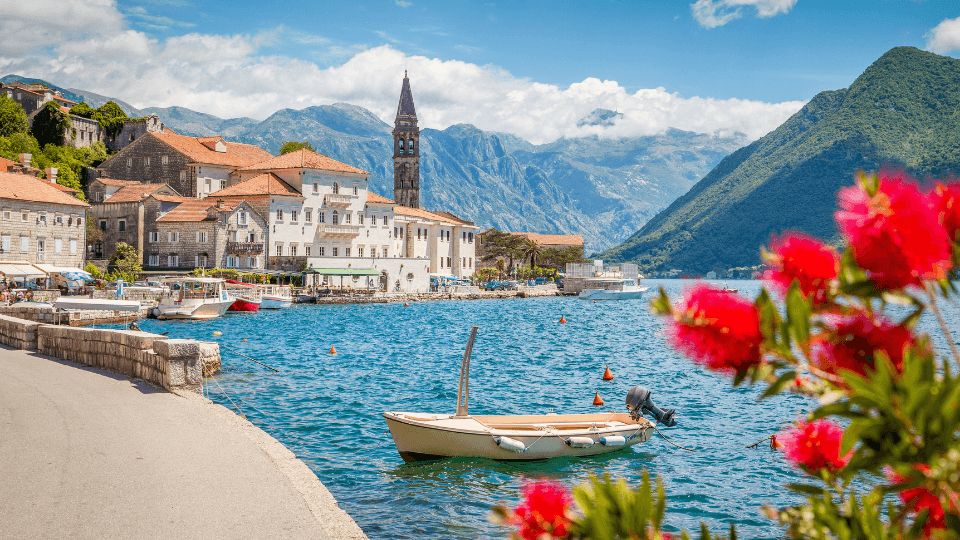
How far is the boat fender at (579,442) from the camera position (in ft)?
48.8

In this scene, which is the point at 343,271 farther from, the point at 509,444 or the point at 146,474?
the point at 146,474

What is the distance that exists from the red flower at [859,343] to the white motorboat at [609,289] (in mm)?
106494

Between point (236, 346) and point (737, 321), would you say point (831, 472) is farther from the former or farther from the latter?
point (236, 346)

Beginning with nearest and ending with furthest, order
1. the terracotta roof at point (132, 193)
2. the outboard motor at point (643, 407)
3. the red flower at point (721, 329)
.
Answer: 1. the red flower at point (721, 329)
2. the outboard motor at point (643, 407)
3. the terracotta roof at point (132, 193)

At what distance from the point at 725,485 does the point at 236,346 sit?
90.8ft

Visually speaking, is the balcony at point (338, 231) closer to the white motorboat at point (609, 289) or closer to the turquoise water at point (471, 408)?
the turquoise water at point (471, 408)

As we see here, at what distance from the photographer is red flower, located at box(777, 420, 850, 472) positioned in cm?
264

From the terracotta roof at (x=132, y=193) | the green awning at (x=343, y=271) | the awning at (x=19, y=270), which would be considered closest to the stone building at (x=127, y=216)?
the terracotta roof at (x=132, y=193)

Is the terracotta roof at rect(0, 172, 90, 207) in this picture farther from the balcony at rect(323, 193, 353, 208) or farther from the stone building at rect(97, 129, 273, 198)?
the balcony at rect(323, 193, 353, 208)

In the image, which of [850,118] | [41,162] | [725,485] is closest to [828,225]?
[850,118]

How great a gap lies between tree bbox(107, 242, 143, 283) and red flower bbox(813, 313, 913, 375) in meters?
67.9

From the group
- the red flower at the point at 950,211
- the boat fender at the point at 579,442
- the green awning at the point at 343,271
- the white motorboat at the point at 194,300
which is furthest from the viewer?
the green awning at the point at 343,271

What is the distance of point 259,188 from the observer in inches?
2901

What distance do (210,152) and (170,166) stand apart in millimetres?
5837
